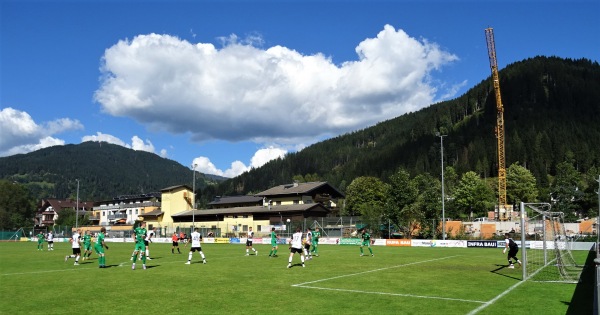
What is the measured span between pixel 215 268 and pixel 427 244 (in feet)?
114

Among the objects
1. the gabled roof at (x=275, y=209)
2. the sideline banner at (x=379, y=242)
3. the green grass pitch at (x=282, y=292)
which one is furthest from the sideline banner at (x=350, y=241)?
the green grass pitch at (x=282, y=292)

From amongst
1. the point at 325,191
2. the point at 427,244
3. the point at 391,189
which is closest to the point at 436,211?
the point at 391,189

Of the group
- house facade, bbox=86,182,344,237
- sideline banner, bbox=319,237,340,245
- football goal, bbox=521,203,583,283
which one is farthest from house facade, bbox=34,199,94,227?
football goal, bbox=521,203,583,283

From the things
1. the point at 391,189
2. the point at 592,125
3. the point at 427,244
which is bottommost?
the point at 427,244

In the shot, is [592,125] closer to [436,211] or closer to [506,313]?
[436,211]

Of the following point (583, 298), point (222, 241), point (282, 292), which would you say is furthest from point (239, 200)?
point (583, 298)

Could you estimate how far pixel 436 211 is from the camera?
68500 mm

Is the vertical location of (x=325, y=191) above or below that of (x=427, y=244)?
above

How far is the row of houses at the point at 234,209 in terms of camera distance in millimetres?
91312

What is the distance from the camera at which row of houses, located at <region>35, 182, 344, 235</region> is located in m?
91.3

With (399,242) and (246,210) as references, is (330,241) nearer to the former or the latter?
(399,242)

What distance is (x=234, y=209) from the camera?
3947 inches

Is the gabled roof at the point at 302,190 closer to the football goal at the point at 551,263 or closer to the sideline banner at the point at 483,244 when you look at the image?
the sideline banner at the point at 483,244

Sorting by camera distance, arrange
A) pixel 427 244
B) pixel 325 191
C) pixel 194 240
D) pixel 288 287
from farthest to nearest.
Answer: pixel 325 191 → pixel 427 244 → pixel 194 240 → pixel 288 287
